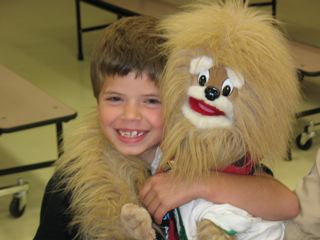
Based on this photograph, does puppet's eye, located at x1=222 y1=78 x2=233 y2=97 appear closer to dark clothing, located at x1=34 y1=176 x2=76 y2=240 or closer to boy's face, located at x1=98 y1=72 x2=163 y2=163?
boy's face, located at x1=98 y1=72 x2=163 y2=163

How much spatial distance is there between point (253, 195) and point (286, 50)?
29 centimetres

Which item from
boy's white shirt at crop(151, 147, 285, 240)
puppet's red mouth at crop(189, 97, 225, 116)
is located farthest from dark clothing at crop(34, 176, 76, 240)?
puppet's red mouth at crop(189, 97, 225, 116)

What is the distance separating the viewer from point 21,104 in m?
2.78

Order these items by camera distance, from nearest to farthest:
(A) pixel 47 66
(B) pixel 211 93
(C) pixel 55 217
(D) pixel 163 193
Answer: (B) pixel 211 93
(D) pixel 163 193
(C) pixel 55 217
(A) pixel 47 66

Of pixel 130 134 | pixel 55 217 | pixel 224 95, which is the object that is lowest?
pixel 55 217

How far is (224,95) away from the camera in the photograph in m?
1.13

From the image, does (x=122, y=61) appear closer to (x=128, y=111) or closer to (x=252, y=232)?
(x=128, y=111)

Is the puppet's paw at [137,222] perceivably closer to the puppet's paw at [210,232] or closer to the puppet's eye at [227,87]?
the puppet's paw at [210,232]

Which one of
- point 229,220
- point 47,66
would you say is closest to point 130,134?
point 229,220

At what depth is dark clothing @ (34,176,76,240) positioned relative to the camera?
4.51 feet

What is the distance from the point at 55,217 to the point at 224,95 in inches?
20.1

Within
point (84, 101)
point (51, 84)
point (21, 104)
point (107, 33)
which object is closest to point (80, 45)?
point (51, 84)

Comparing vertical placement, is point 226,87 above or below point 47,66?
above

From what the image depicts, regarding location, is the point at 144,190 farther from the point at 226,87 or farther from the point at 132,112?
the point at 226,87
